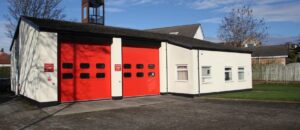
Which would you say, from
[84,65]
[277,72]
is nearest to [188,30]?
[277,72]

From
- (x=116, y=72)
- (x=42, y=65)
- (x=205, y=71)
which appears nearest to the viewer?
(x=42, y=65)

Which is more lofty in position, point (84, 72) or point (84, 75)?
point (84, 72)

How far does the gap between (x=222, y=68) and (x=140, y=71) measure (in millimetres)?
6219

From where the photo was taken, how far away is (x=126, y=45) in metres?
18.8

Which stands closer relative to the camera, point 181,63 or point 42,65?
point 42,65

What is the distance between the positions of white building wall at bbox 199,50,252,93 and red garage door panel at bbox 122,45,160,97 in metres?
3.12

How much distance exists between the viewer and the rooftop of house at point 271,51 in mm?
47638

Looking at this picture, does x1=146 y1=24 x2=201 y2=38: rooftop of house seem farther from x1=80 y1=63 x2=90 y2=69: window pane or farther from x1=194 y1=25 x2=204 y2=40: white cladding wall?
x1=80 y1=63 x2=90 y2=69: window pane

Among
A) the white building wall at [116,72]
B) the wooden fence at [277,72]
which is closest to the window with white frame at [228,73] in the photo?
the white building wall at [116,72]

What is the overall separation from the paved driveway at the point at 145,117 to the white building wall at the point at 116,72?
2.53 m

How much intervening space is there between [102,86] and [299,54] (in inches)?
1649

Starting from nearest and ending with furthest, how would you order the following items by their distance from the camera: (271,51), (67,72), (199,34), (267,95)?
1. (67,72)
2. (267,95)
3. (199,34)
4. (271,51)

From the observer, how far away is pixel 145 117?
1174 cm

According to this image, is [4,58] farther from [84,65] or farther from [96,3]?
[84,65]
